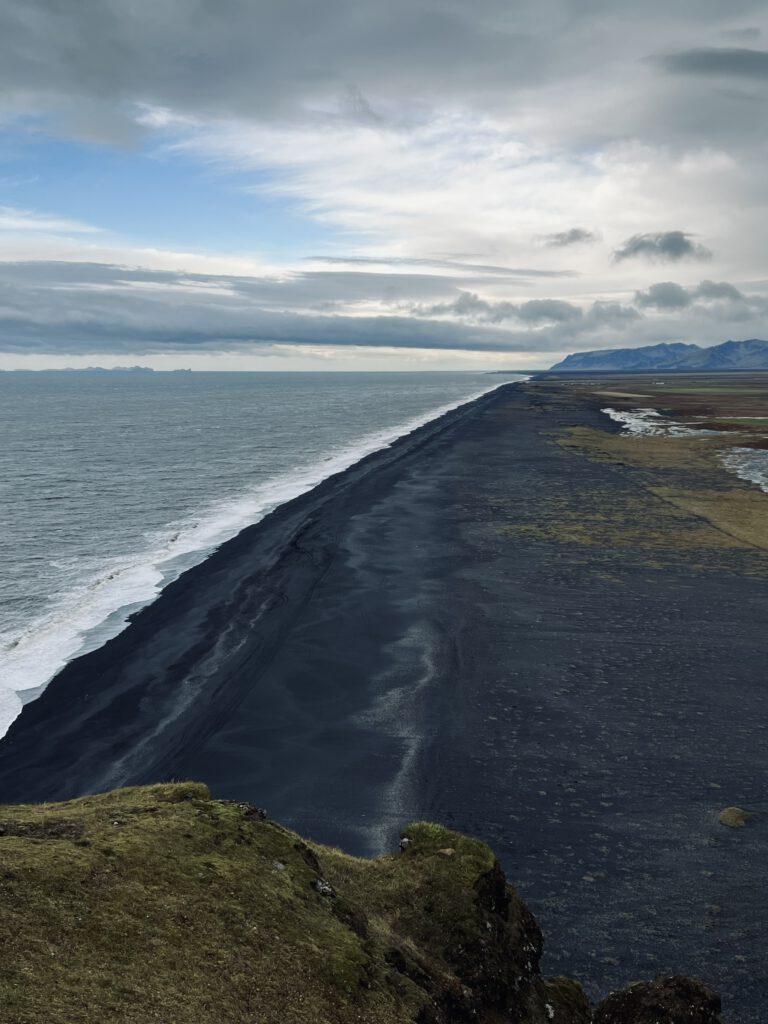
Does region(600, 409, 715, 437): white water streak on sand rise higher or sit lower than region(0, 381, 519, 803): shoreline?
higher

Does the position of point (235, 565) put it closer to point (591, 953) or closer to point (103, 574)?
→ point (103, 574)

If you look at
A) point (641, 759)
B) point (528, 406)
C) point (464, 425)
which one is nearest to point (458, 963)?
point (641, 759)

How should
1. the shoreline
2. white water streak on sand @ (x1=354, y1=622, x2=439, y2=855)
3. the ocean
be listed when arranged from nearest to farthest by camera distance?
white water streak on sand @ (x1=354, y1=622, x2=439, y2=855), the shoreline, the ocean

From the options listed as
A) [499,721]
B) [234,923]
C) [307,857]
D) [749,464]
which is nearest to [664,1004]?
[307,857]

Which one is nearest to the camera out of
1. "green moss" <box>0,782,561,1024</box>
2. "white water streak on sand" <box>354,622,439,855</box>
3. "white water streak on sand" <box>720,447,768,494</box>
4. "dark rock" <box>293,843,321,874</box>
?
"green moss" <box>0,782,561,1024</box>

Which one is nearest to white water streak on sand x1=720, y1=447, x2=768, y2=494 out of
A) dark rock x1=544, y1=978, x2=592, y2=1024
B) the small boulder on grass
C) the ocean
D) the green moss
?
the ocean

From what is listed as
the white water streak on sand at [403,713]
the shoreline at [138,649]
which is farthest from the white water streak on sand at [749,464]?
the white water streak on sand at [403,713]

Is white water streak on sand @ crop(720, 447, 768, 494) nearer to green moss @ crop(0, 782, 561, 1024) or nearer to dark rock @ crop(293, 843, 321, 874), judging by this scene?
green moss @ crop(0, 782, 561, 1024)
